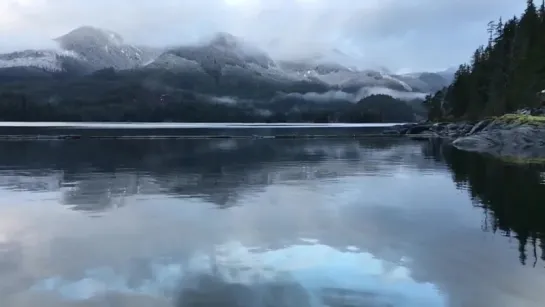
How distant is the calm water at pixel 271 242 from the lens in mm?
13070

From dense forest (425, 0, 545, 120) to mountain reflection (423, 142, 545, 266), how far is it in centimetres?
5140

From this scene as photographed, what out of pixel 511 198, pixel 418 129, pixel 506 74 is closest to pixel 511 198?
pixel 511 198

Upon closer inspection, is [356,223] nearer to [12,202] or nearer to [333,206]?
[333,206]

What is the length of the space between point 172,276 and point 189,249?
2713 mm

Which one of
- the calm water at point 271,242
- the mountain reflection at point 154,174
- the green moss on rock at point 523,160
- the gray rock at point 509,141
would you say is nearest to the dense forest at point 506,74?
the gray rock at point 509,141

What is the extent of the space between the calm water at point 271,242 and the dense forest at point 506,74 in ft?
210

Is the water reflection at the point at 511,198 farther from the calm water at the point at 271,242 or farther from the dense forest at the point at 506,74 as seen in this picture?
the dense forest at the point at 506,74

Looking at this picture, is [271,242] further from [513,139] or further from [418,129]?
[418,129]

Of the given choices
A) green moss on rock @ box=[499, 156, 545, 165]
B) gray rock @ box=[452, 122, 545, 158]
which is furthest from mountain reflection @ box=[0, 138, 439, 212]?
gray rock @ box=[452, 122, 545, 158]

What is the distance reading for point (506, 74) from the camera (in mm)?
110500

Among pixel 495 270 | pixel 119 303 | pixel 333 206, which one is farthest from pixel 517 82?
pixel 119 303

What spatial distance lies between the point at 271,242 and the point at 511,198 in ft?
48.9

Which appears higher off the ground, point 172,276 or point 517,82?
point 517,82

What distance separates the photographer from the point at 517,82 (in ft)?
303
